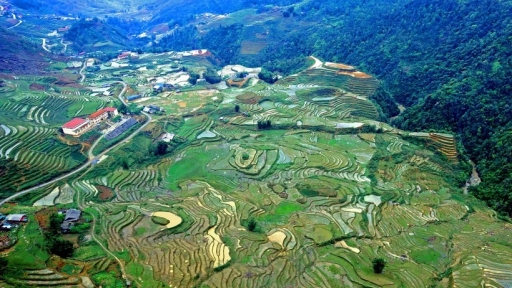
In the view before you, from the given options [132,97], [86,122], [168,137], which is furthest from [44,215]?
[132,97]

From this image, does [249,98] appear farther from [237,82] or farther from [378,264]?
[378,264]

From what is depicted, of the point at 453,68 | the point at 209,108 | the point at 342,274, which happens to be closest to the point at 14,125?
the point at 209,108

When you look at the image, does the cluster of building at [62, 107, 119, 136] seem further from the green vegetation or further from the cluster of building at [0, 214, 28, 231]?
the green vegetation

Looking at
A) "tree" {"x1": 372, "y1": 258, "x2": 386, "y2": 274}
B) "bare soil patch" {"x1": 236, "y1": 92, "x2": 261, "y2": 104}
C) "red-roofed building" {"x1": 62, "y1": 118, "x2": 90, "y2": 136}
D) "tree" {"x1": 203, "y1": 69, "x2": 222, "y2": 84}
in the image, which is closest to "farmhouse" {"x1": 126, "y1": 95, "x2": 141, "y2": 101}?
"red-roofed building" {"x1": 62, "y1": 118, "x2": 90, "y2": 136}

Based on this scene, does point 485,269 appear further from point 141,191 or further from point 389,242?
point 141,191

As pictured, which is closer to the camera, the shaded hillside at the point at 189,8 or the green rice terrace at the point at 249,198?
the green rice terrace at the point at 249,198

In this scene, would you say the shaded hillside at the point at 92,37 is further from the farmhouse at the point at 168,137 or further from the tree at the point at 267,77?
the farmhouse at the point at 168,137

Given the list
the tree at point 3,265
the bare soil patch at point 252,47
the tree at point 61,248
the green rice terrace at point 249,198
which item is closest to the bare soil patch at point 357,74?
the green rice terrace at point 249,198

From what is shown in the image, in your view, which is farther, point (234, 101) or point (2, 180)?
point (234, 101)
